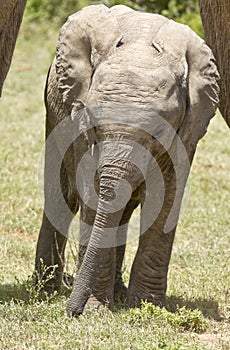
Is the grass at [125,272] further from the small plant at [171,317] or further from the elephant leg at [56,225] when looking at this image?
the elephant leg at [56,225]

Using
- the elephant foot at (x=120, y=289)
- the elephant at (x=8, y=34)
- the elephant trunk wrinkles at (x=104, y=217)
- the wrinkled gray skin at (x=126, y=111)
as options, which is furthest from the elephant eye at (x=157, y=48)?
the elephant foot at (x=120, y=289)

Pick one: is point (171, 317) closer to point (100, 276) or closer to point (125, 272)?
point (100, 276)

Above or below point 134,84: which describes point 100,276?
below

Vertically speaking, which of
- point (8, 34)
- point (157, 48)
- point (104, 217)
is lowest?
point (104, 217)

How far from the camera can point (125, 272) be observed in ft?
21.5

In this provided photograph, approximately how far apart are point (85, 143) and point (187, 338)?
1096 mm

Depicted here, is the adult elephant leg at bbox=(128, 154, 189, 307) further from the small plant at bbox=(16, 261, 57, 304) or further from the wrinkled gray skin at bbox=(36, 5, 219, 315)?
the small plant at bbox=(16, 261, 57, 304)

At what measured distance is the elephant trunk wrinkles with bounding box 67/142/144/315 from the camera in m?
4.64

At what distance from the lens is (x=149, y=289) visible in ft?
17.3

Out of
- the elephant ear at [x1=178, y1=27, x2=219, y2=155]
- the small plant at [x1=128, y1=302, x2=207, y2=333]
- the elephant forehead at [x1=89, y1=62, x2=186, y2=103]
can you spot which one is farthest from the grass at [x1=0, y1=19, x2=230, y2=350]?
the elephant forehead at [x1=89, y1=62, x2=186, y2=103]

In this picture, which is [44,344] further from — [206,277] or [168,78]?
[206,277]

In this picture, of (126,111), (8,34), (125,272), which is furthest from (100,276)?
(8,34)

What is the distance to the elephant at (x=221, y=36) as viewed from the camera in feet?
20.0

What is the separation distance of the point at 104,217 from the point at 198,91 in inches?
32.1
